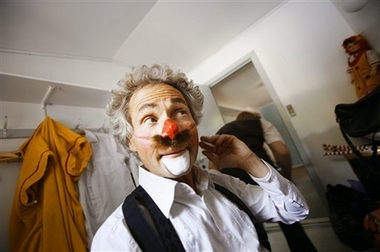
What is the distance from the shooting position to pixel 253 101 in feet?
14.5

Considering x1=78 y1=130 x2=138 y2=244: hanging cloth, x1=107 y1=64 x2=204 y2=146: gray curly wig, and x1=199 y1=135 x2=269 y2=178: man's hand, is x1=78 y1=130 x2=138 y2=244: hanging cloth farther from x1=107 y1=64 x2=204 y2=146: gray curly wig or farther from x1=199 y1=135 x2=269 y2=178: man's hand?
x1=199 y1=135 x2=269 y2=178: man's hand

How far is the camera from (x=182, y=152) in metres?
0.54

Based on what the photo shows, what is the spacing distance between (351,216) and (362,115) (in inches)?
27.9

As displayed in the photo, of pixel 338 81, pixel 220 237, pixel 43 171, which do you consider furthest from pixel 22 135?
pixel 338 81

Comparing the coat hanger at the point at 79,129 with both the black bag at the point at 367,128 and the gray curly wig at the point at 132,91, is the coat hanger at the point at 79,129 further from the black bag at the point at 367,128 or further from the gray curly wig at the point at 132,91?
the black bag at the point at 367,128

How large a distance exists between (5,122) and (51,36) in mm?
768

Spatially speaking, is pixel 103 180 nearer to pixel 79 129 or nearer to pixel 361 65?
pixel 79 129

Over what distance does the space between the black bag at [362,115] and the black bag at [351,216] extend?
18.3 inches

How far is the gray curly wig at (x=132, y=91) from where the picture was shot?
666mm

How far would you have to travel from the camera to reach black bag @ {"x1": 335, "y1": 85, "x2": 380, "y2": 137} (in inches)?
42.8

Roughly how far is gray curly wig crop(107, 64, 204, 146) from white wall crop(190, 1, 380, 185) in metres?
1.46

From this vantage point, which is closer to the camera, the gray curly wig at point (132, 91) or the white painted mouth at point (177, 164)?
the white painted mouth at point (177, 164)

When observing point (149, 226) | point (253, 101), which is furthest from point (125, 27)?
point (253, 101)

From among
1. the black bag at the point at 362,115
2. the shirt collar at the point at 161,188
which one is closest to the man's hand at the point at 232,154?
the shirt collar at the point at 161,188
